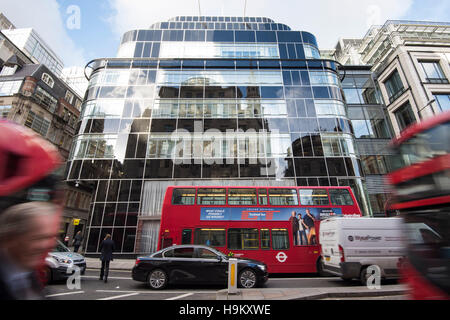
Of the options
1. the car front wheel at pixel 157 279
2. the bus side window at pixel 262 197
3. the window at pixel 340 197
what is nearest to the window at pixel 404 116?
the window at pixel 340 197

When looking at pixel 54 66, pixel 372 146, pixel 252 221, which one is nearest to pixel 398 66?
pixel 372 146

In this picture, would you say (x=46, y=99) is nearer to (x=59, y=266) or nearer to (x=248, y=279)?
(x=59, y=266)

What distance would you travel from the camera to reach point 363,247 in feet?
23.8

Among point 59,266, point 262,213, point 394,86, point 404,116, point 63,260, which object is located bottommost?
point 59,266

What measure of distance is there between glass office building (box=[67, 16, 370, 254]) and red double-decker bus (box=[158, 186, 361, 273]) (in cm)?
681

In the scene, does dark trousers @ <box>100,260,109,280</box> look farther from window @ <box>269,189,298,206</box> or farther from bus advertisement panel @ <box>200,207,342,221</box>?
window @ <box>269,189,298,206</box>

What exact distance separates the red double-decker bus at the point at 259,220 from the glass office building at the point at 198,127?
6.81 m

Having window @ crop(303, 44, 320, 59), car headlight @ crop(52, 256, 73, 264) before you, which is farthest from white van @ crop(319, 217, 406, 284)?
window @ crop(303, 44, 320, 59)

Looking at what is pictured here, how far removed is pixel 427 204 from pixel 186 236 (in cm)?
843

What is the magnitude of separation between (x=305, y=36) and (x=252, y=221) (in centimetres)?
2577

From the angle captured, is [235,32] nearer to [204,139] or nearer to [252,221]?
[204,139]

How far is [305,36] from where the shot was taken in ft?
80.2

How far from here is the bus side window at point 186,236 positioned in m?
9.09

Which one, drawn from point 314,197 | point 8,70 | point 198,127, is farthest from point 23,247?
point 8,70
